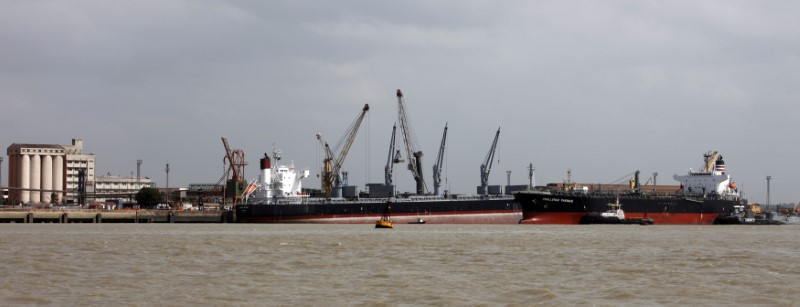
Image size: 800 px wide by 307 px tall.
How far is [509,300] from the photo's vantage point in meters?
24.6

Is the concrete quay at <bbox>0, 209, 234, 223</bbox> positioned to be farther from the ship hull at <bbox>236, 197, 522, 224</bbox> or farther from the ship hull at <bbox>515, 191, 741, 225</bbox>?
the ship hull at <bbox>515, 191, 741, 225</bbox>

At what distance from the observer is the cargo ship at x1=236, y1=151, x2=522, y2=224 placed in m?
108

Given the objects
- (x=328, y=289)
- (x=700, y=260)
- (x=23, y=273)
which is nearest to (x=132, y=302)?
(x=328, y=289)

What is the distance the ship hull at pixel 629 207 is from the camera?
103 metres

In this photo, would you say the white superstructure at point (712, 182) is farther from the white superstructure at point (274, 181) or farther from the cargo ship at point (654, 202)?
the white superstructure at point (274, 181)

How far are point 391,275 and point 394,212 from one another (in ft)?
258

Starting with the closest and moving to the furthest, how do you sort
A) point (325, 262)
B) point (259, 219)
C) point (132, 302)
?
point (132, 302)
point (325, 262)
point (259, 219)

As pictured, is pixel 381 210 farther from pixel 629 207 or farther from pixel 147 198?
pixel 147 198

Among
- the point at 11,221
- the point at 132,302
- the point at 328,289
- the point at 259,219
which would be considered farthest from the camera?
the point at 11,221

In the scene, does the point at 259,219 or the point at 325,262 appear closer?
the point at 325,262

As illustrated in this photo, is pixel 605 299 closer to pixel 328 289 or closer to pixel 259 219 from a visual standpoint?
pixel 328 289

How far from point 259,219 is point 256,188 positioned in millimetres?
16059

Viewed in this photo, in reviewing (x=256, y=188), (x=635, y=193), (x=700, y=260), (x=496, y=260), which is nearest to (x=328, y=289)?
(x=496, y=260)

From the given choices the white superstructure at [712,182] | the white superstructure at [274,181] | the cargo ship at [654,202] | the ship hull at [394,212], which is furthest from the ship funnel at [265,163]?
the white superstructure at [712,182]
